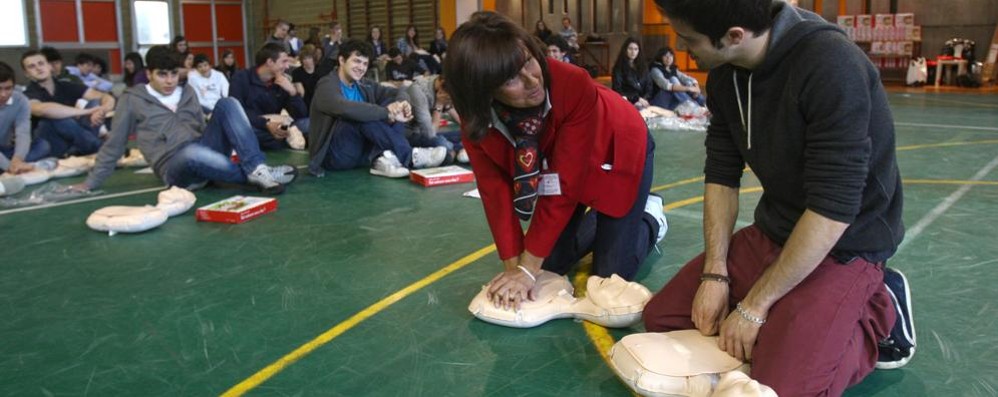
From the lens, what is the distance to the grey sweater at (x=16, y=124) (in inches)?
231

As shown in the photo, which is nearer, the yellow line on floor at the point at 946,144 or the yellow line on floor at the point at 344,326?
the yellow line on floor at the point at 344,326

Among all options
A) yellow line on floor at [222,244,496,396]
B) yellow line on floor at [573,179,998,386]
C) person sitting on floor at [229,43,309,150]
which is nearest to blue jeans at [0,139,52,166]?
person sitting on floor at [229,43,309,150]

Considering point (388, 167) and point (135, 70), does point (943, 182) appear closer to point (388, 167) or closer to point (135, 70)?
point (388, 167)

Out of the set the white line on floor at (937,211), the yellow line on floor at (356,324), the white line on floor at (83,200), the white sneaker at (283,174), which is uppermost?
the white sneaker at (283,174)

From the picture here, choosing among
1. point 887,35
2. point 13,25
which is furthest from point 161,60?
point 13,25

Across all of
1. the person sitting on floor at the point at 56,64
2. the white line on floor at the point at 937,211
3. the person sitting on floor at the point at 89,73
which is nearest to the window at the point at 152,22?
the person sitting on floor at the point at 89,73

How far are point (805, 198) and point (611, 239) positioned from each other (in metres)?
1.03

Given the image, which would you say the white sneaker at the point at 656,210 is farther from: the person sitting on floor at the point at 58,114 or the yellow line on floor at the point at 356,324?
the person sitting on floor at the point at 58,114

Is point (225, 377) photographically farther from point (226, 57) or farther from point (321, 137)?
point (226, 57)

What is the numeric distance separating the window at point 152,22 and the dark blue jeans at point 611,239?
20.6m

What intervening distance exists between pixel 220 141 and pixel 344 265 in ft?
7.84

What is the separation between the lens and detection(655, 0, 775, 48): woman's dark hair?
183 cm

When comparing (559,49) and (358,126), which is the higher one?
(559,49)

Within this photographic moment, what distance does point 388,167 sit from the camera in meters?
5.91
